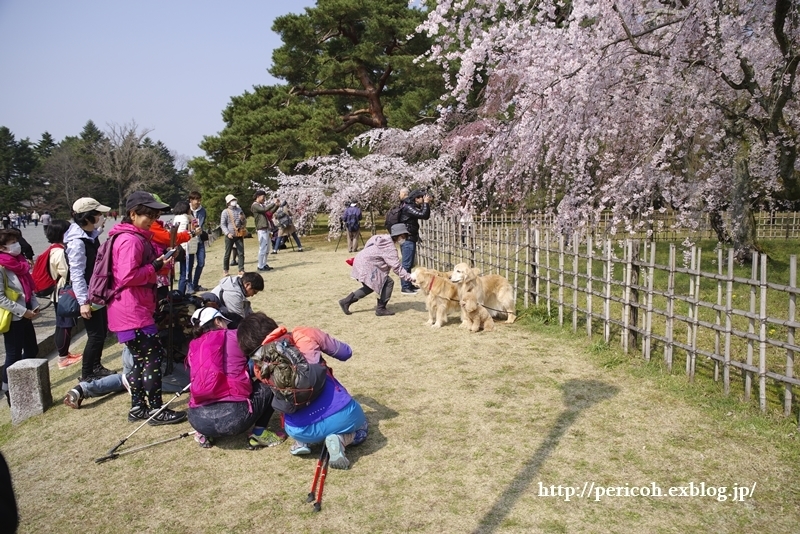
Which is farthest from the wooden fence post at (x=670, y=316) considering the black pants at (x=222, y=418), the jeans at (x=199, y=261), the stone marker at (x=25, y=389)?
the jeans at (x=199, y=261)

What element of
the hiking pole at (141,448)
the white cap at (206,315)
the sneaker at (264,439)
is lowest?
the hiking pole at (141,448)

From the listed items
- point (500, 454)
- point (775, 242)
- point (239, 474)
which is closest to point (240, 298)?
point (239, 474)

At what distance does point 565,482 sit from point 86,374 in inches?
173

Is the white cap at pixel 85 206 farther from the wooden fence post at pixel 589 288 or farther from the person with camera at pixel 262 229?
the person with camera at pixel 262 229

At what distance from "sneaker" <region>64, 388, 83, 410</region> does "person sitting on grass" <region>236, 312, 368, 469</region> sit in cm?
210

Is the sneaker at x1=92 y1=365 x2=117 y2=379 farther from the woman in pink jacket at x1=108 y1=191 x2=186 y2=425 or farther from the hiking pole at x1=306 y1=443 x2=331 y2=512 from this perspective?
the hiking pole at x1=306 y1=443 x2=331 y2=512

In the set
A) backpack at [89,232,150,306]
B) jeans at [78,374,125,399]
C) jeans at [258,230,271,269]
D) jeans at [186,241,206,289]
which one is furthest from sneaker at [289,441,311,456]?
jeans at [258,230,271,269]

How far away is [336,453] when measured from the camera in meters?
3.45

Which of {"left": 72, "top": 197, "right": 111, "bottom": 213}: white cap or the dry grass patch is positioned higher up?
{"left": 72, "top": 197, "right": 111, "bottom": 213}: white cap

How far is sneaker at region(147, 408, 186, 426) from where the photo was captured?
434 centimetres

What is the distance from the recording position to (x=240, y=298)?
4703 mm

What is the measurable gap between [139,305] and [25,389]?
1.66 meters

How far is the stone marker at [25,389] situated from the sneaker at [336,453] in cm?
300

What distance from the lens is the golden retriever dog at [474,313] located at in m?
6.58
